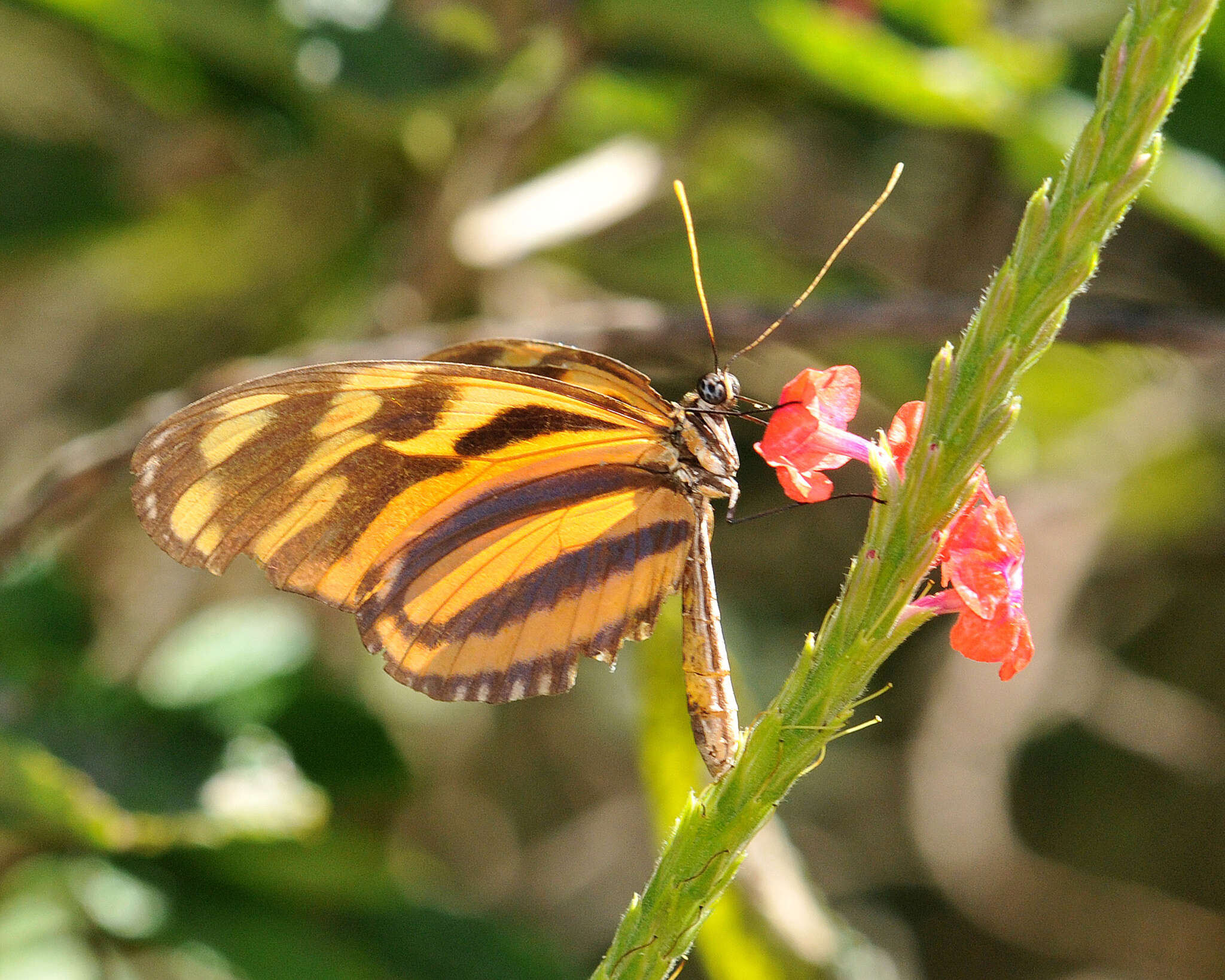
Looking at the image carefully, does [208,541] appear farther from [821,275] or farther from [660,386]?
[660,386]

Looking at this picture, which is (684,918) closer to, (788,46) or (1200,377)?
(788,46)

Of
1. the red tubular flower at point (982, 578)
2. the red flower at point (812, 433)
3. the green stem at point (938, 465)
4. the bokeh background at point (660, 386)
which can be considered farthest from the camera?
the bokeh background at point (660, 386)

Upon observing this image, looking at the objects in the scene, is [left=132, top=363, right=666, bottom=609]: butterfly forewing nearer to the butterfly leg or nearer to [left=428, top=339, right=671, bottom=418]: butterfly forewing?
[left=428, top=339, right=671, bottom=418]: butterfly forewing

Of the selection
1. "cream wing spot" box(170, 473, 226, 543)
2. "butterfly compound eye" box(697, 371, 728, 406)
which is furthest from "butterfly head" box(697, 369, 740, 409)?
"cream wing spot" box(170, 473, 226, 543)

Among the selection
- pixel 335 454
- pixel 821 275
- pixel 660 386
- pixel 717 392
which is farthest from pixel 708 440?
pixel 660 386

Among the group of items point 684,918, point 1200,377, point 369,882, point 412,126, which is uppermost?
point 1200,377

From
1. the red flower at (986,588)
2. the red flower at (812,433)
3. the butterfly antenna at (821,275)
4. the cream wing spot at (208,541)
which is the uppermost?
the butterfly antenna at (821,275)

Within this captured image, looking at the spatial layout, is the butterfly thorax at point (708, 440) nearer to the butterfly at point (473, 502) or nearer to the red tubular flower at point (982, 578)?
the butterfly at point (473, 502)

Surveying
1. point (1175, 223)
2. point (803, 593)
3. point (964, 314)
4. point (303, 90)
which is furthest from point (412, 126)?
point (803, 593)

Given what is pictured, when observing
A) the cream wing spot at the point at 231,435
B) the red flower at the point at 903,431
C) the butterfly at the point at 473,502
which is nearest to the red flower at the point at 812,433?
the red flower at the point at 903,431
